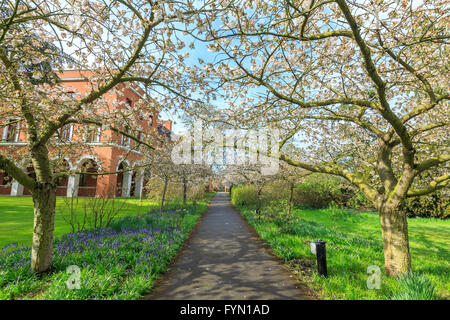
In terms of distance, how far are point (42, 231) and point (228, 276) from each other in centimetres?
363

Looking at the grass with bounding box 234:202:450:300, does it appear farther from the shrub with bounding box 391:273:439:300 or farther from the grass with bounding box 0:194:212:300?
the grass with bounding box 0:194:212:300

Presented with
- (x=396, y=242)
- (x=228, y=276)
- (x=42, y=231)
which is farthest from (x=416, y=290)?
(x=42, y=231)

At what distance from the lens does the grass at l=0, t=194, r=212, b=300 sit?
3.07m

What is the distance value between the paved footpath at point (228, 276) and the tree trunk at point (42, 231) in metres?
2.14

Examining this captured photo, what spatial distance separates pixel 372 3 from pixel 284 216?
6.98m

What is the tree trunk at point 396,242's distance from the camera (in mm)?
3740

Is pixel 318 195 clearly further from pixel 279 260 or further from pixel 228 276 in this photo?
pixel 228 276

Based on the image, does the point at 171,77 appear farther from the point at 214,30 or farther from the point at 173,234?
the point at 173,234

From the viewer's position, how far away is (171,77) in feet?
14.8

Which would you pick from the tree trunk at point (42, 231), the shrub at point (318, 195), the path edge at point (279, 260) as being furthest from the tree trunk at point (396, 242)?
the shrub at point (318, 195)

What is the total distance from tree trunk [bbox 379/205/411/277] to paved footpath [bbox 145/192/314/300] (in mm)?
1794
